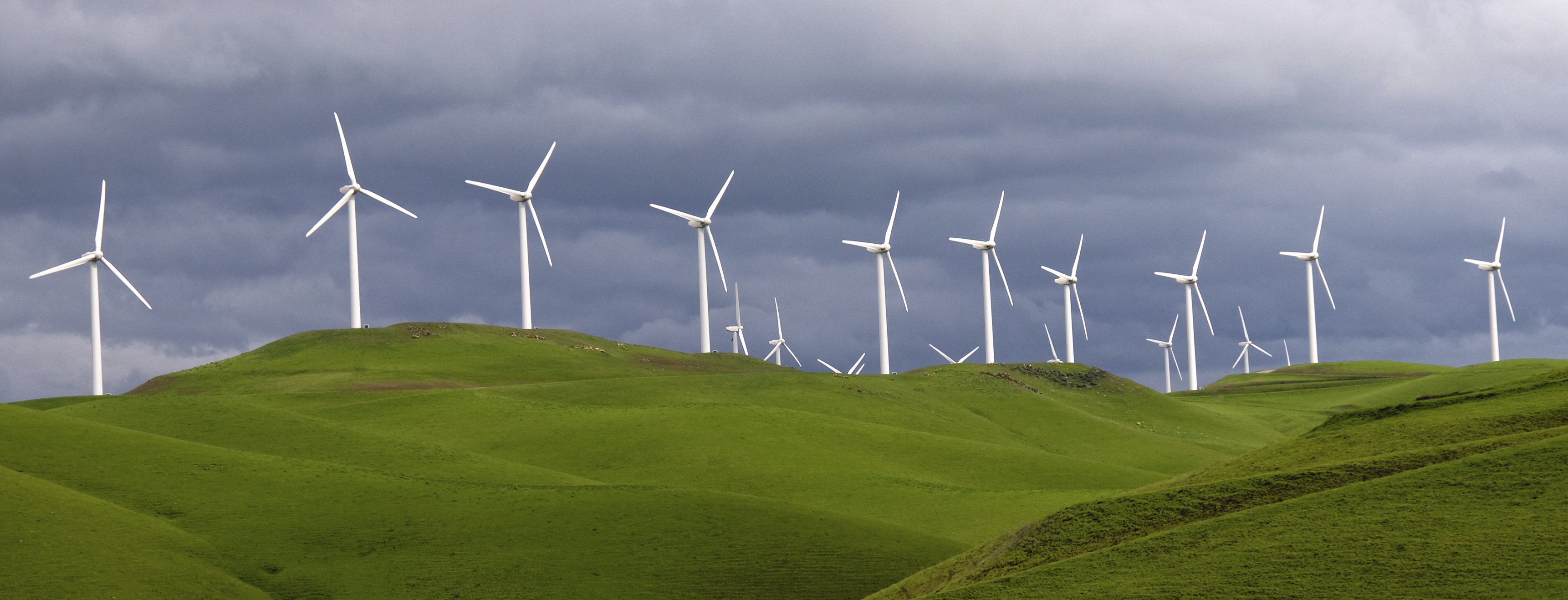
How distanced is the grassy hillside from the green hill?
13613mm

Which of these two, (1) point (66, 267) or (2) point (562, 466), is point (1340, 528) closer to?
(2) point (562, 466)

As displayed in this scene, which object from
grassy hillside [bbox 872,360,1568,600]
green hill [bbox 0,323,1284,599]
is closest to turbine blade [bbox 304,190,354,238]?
green hill [bbox 0,323,1284,599]

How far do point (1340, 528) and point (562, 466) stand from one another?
52741 millimetres

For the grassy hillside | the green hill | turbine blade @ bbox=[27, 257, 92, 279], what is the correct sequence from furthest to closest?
turbine blade @ bbox=[27, 257, 92, 279] < the green hill < the grassy hillside

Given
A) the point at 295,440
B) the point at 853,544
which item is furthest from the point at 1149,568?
the point at 295,440

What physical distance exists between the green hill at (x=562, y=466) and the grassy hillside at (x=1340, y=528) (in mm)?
13613

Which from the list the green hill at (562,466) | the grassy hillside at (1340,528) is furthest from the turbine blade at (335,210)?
the grassy hillside at (1340,528)

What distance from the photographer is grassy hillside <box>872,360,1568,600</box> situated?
3188 cm

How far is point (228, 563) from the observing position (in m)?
54.3

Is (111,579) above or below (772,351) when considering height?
below

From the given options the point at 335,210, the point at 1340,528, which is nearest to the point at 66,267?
the point at 335,210

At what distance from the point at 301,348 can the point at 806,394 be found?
51.1 metres

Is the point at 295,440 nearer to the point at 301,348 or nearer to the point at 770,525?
the point at 770,525

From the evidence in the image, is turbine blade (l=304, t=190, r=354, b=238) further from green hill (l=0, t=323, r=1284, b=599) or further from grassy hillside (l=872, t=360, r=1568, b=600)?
grassy hillside (l=872, t=360, r=1568, b=600)
